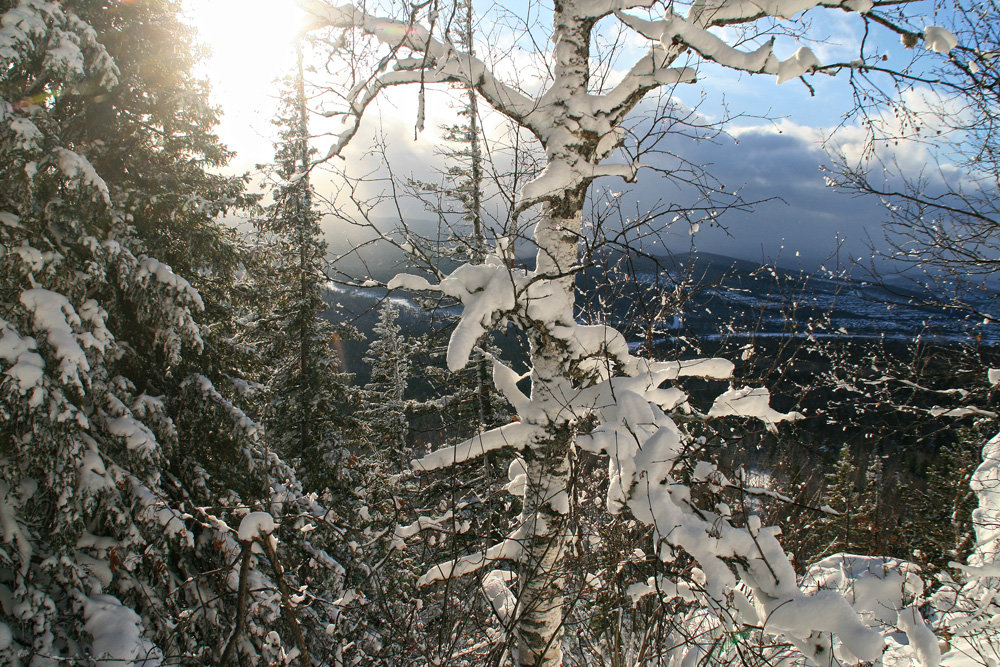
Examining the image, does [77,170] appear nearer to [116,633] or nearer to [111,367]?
[111,367]

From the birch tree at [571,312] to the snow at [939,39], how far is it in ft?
0.03

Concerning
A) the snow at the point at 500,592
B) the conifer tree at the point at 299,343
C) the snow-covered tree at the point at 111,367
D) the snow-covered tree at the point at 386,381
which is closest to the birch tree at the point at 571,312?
the snow at the point at 500,592

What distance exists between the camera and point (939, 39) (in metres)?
3.18

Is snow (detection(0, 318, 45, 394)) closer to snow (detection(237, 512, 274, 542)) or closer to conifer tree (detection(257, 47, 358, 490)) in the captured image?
snow (detection(237, 512, 274, 542))

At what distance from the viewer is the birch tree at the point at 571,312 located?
9.49ft

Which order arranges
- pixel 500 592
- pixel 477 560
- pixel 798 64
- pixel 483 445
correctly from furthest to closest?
pixel 500 592
pixel 477 560
pixel 483 445
pixel 798 64

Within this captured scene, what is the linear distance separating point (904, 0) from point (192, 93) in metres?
9.22

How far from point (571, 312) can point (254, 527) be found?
272 cm

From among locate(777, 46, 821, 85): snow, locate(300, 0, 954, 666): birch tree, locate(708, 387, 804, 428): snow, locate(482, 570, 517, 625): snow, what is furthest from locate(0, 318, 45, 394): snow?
locate(777, 46, 821, 85): snow

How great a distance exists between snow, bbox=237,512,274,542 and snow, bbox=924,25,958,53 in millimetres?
5495

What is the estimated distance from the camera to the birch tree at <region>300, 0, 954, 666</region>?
2.89 m

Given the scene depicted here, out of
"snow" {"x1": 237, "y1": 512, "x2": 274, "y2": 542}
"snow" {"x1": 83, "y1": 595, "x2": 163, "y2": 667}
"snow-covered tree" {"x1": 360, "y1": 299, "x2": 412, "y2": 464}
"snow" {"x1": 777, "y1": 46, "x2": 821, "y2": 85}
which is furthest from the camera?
"snow-covered tree" {"x1": 360, "y1": 299, "x2": 412, "y2": 464}

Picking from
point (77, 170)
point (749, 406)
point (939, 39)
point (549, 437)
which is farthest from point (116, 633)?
point (939, 39)

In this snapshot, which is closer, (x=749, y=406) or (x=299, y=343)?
(x=749, y=406)
